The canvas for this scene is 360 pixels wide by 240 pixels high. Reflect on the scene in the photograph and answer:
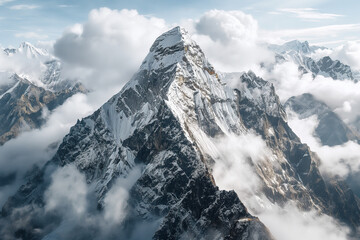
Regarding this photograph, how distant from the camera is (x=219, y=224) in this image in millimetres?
173000

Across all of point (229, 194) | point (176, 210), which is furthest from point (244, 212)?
point (176, 210)

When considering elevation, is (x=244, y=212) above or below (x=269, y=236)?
above

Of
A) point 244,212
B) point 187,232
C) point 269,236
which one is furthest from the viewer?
point 187,232

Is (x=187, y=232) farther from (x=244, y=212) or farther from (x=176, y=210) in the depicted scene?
(x=244, y=212)

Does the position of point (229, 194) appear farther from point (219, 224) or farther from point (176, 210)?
point (176, 210)

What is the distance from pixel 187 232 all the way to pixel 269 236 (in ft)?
162

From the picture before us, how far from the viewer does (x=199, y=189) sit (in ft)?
640

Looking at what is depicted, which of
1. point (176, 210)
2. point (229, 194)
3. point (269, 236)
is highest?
point (176, 210)

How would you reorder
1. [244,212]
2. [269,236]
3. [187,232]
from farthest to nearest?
1. [187,232]
2. [244,212]
3. [269,236]

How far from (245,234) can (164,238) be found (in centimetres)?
5479

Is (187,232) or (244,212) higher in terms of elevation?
(187,232)

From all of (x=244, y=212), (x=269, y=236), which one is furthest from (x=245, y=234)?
(x=244, y=212)

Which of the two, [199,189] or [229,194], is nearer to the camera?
[229,194]

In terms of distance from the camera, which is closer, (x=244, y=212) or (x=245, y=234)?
(x=245, y=234)
